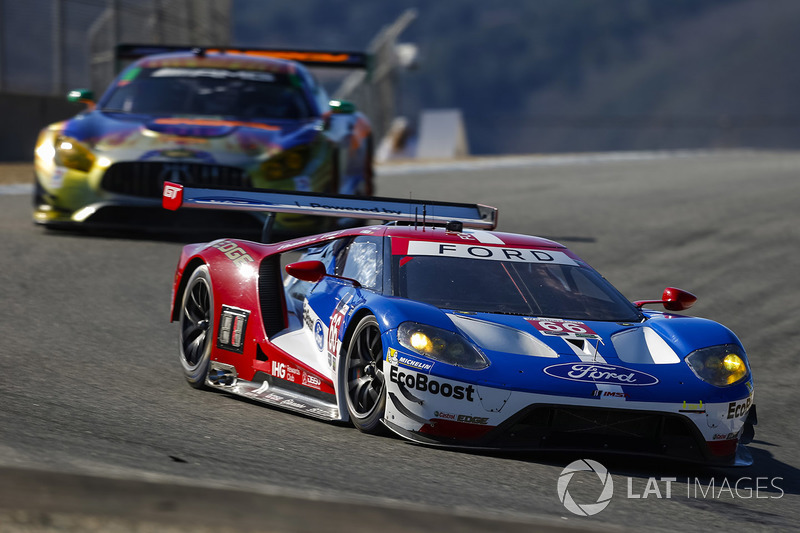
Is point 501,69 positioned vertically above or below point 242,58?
above

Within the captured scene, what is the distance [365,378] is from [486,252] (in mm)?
1077

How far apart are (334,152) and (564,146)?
9879 centimetres

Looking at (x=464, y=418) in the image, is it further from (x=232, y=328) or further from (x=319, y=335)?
(x=232, y=328)

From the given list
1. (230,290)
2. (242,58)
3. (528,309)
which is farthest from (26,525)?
(242,58)

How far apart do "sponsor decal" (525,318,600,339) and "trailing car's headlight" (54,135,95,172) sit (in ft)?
19.1

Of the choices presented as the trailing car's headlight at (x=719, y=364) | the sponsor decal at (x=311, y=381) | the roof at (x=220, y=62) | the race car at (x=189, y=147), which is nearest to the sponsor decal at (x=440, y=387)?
the sponsor decal at (x=311, y=381)

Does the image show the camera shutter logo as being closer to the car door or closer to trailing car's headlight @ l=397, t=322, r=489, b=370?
trailing car's headlight @ l=397, t=322, r=489, b=370

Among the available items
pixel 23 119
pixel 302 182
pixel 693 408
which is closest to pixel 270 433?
pixel 693 408

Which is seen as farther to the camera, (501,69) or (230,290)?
(501,69)

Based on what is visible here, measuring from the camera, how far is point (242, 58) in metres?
12.2

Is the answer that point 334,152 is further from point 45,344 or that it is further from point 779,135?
point 779,135

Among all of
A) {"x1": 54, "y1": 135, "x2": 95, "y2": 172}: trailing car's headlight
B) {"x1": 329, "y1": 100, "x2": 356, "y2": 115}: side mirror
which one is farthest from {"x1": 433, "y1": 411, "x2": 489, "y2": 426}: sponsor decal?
{"x1": 329, "y1": 100, "x2": 356, "y2": 115}: side mirror

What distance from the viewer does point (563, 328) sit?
5711mm

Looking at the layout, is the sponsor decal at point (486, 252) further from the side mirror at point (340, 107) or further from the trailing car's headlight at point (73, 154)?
the side mirror at point (340, 107)
